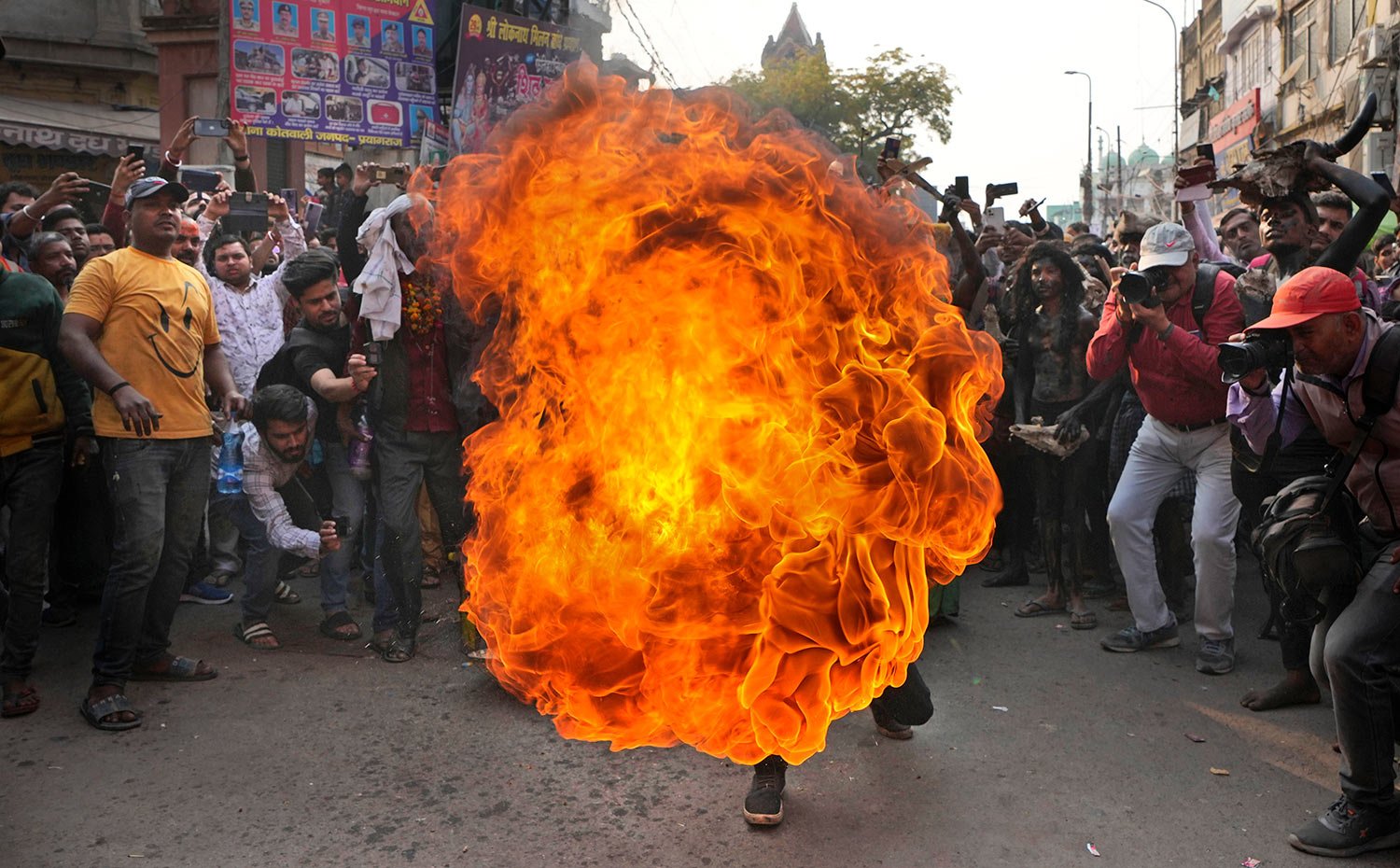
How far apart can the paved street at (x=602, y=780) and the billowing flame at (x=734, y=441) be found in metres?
0.42

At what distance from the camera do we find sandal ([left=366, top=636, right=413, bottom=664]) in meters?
5.80

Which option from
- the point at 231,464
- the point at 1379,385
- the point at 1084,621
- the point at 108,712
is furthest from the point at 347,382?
the point at 1379,385

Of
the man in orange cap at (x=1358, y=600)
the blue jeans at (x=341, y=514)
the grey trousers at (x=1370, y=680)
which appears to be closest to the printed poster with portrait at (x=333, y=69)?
the blue jeans at (x=341, y=514)

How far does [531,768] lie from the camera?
444cm

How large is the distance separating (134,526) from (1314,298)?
505 cm

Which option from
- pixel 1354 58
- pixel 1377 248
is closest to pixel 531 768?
pixel 1377 248

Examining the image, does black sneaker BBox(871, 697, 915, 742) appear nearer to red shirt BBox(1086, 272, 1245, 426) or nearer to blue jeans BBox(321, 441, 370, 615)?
red shirt BBox(1086, 272, 1245, 426)

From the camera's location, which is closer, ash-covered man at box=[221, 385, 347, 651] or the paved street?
the paved street

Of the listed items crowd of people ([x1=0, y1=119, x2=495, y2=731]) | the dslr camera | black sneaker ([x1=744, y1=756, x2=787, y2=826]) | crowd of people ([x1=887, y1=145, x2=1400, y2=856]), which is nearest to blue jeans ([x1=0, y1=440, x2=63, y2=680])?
crowd of people ([x1=0, y1=119, x2=495, y2=731])

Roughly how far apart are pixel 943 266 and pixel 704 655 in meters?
1.75

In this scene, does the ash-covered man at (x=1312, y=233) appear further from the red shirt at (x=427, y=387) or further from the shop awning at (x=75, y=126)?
the shop awning at (x=75, y=126)

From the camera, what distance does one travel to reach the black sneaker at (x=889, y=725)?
15.5 ft

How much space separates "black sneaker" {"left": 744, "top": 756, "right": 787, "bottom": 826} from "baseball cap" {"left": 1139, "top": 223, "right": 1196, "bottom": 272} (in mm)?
3427

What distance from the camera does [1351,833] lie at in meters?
3.74
